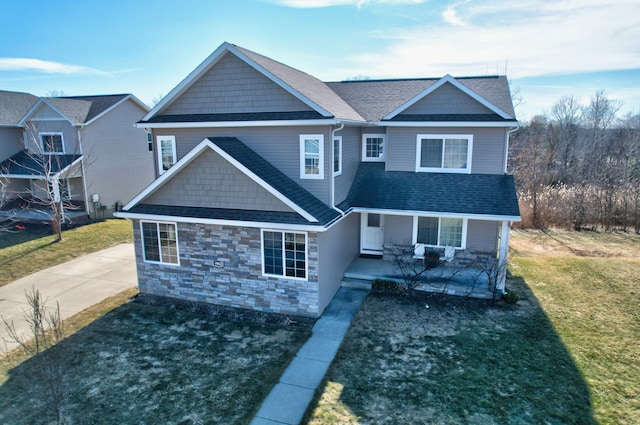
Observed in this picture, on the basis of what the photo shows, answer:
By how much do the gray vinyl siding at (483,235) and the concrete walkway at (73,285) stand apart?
39.8 feet

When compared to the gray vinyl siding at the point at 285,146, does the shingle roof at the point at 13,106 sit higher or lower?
higher

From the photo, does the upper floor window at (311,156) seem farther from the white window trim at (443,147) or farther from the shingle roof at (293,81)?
the white window trim at (443,147)

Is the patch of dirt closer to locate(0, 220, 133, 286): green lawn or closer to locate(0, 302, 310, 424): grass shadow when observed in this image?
locate(0, 302, 310, 424): grass shadow

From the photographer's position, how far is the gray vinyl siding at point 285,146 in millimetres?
12188

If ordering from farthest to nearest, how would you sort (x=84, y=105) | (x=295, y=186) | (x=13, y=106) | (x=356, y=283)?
(x=13, y=106), (x=84, y=105), (x=356, y=283), (x=295, y=186)

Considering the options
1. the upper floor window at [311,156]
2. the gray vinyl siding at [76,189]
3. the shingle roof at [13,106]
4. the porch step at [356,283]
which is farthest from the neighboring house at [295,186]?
the shingle roof at [13,106]

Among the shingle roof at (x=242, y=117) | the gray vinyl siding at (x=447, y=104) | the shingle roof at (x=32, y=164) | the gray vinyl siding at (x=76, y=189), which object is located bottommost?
the gray vinyl siding at (x=76, y=189)

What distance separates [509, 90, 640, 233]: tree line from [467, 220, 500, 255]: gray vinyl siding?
35.6 ft

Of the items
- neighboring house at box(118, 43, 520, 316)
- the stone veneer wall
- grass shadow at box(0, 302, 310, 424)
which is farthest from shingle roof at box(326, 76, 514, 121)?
grass shadow at box(0, 302, 310, 424)

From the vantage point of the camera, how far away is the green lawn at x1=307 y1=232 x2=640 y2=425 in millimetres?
7598

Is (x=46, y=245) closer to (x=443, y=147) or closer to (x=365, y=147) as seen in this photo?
(x=365, y=147)

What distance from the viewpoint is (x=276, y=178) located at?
39.3 feet

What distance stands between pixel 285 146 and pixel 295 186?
1345 mm

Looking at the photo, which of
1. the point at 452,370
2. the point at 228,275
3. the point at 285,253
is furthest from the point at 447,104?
the point at 228,275
